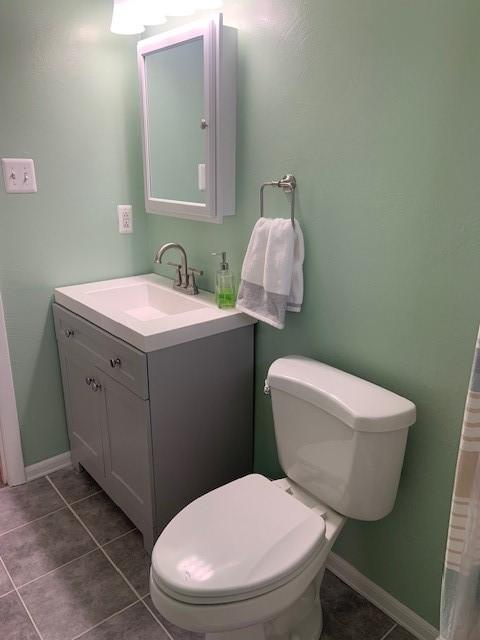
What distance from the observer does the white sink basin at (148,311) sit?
150 cm

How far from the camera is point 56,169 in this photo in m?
1.89

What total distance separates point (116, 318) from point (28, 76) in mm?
972

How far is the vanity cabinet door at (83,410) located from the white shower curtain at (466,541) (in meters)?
1.26

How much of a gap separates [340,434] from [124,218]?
4.57ft

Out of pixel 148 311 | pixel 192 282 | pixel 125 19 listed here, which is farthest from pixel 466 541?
pixel 125 19

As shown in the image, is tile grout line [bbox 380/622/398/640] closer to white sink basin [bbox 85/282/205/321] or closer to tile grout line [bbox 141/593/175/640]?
tile grout line [bbox 141/593/175/640]

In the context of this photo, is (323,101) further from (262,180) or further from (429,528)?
(429,528)

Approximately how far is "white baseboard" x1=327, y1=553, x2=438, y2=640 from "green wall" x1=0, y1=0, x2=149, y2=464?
4.32 feet

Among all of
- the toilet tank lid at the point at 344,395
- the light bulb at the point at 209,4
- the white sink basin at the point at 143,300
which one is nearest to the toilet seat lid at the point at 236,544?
the toilet tank lid at the point at 344,395

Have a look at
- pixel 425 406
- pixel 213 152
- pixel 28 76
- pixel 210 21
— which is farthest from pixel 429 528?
pixel 28 76

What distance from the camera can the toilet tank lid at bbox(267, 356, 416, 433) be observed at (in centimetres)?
119

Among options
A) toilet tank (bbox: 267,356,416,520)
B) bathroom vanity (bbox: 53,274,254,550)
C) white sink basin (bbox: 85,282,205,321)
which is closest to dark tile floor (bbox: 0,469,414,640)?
bathroom vanity (bbox: 53,274,254,550)

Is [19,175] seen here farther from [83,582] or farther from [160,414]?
[83,582]

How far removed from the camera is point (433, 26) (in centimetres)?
108
